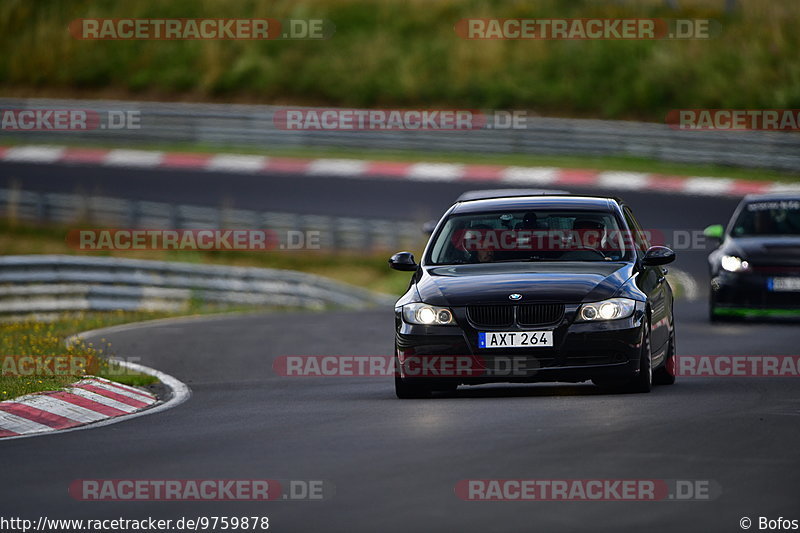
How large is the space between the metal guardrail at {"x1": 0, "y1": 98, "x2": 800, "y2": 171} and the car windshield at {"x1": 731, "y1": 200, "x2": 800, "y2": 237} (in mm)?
17220

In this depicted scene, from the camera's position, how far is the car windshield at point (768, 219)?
20500 millimetres

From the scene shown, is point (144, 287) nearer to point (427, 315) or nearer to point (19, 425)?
point (19, 425)

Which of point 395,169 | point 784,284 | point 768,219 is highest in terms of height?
point 395,169

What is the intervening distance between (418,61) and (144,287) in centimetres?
2407

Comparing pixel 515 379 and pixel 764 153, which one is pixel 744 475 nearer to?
pixel 515 379

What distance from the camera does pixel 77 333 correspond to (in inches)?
832

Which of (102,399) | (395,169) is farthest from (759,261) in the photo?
(395,169)

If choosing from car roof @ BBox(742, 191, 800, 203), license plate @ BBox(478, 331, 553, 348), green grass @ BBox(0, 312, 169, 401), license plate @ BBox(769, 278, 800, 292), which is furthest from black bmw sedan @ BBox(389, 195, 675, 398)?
car roof @ BBox(742, 191, 800, 203)

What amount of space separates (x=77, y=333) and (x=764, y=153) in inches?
831

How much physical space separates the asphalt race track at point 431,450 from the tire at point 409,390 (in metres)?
0.10

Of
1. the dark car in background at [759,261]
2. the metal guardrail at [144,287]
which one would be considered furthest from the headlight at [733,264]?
the metal guardrail at [144,287]

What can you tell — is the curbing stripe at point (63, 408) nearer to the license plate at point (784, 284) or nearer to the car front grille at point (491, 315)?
the car front grille at point (491, 315)

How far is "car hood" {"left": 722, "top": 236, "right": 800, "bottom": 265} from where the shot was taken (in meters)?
19.6

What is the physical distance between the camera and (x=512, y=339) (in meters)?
11.6
